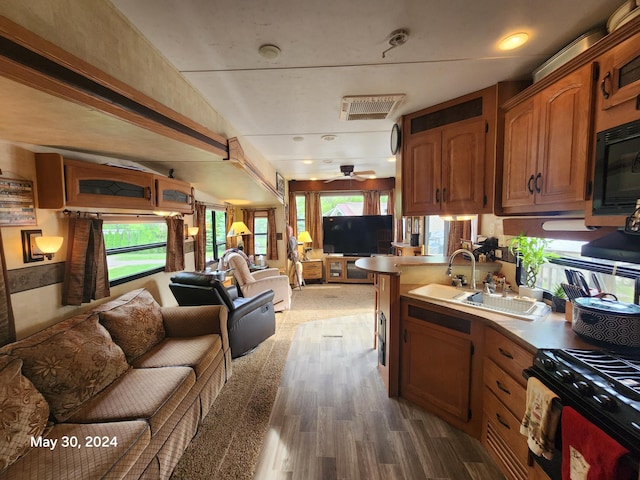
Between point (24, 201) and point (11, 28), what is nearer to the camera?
point (11, 28)

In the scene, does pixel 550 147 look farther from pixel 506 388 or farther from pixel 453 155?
pixel 506 388

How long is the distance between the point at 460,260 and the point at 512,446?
1.38m

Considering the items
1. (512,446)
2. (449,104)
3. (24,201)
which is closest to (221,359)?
(24,201)

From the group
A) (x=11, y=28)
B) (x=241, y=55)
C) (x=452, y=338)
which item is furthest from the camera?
(x=452, y=338)

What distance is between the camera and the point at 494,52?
1574 millimetres

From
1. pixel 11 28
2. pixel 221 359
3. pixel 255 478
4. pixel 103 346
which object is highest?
pixel 11 28

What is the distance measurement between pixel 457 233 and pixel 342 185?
10.4 ft

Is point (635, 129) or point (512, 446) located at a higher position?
point (635, 129)

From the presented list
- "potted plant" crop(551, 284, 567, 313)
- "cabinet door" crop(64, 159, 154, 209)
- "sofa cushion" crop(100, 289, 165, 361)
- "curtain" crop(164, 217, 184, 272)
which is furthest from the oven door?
"curtain" crop(164, 217, 184, 272)

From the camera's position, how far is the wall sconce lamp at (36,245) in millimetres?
1671

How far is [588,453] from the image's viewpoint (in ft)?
3.06

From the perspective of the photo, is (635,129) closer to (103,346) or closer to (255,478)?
(255,478)

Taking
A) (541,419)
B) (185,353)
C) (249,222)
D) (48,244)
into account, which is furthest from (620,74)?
(249,222)

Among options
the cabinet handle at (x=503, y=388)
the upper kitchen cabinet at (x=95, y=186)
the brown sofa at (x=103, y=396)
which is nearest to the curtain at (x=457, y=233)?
the cabinet handle at (x=503, y=388)
